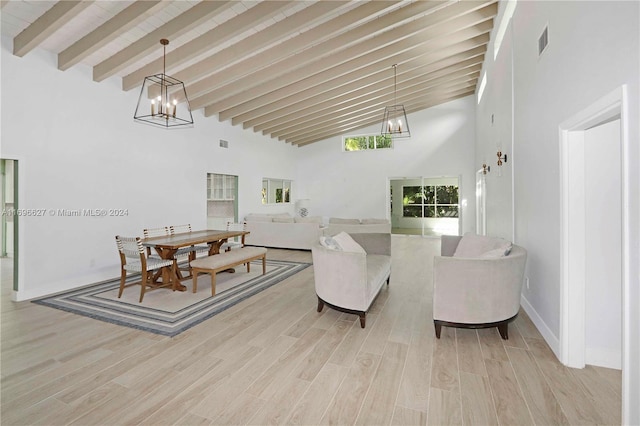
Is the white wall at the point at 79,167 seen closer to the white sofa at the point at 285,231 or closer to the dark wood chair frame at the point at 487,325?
the white sofa at the point at 285,231

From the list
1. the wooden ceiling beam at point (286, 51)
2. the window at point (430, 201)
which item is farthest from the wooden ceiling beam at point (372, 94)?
the window at point (430, 201)

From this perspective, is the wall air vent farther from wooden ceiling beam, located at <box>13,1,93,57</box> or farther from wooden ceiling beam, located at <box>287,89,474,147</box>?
wooden ceiling beam, located at <box>287,89,474,147</box>

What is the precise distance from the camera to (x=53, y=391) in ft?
6.55

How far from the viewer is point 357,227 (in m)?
7.24

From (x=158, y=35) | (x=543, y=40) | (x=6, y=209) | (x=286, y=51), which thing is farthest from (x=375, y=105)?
(x=6, y=209)

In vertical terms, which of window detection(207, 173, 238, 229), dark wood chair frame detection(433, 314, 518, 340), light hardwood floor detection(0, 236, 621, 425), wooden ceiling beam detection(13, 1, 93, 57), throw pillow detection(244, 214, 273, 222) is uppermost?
wooden ceiling beam detection(13, 1, 93, 57)

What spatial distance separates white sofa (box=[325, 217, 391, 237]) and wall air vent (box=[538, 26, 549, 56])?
15.7 ft

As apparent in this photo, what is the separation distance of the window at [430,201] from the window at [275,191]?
13.0ft

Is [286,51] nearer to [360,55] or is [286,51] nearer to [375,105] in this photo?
[360,55]

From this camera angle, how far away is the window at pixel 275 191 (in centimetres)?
968

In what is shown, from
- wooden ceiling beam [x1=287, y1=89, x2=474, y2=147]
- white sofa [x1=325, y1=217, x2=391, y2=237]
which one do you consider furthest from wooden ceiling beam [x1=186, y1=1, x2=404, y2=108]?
wooden ceiling beam [x1=287, y1=89, x2=474, y2=147]

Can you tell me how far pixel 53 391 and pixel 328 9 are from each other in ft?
14.5

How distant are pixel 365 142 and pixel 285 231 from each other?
16.0 feet

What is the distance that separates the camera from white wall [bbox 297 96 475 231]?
9430 mm
